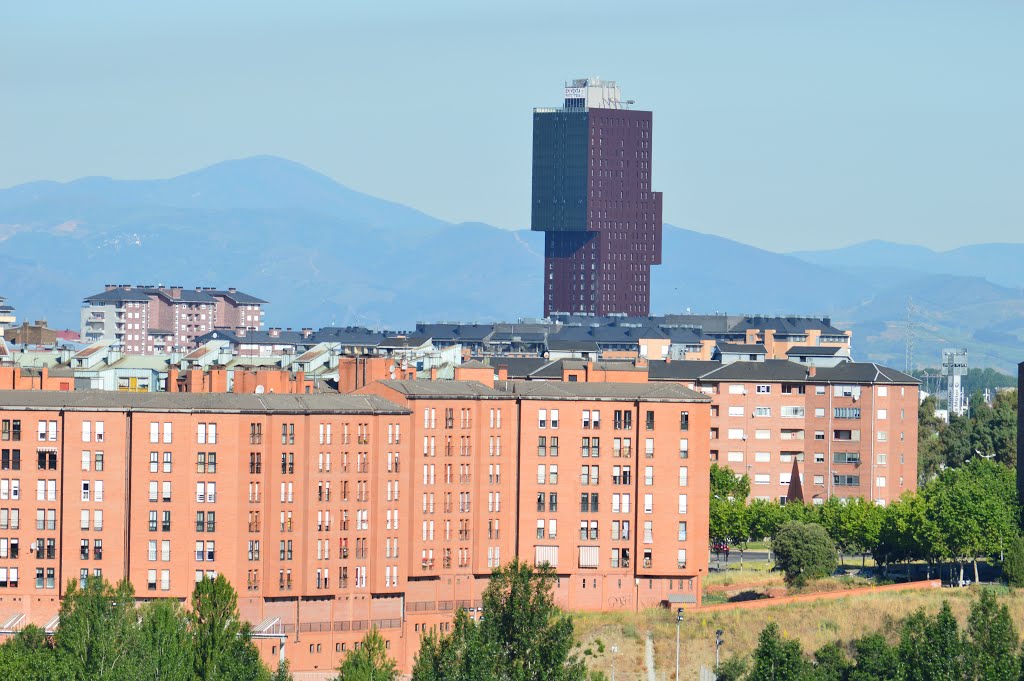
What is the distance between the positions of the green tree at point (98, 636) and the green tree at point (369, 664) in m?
8.68

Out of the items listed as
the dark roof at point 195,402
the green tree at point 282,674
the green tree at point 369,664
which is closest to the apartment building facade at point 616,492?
the dark roof at point 195,402

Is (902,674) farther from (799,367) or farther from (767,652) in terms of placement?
(799,367)

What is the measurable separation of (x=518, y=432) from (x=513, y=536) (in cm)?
563

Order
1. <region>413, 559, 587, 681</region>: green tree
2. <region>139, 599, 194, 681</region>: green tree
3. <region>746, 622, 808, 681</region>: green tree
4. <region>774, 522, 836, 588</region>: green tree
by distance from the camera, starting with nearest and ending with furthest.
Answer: <region>139, 599, 194, 681</region>: green tree < <region>413, 559, 587, 681</region>: green tree < <region>746, 622, 808, 681</region>: green tree < <region>774, 522, 836, 588</region>: green tree

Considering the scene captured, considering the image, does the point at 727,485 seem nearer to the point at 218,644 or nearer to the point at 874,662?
the point at 874,662

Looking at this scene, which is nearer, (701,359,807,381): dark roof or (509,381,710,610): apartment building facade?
(509,381,710,610): apartment building facade

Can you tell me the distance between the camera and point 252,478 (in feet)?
352

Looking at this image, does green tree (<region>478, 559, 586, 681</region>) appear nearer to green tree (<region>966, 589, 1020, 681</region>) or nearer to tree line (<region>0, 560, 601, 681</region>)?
tree line (<region>0, 560, 601, 681</region>)

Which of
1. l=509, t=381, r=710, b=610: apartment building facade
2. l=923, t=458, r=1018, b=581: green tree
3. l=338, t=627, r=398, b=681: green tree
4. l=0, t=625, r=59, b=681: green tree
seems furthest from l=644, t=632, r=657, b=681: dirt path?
l=0, t=625, r=59, b=681: green tree

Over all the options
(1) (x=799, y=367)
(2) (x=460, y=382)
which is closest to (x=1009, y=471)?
(1) (x=799, y=367)

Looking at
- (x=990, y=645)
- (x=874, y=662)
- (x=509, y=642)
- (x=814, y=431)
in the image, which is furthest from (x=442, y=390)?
(x=814, y=431)

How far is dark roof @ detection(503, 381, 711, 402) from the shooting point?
11750 cm

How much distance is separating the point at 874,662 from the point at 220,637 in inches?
1095

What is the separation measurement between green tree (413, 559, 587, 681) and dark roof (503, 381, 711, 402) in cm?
2019
